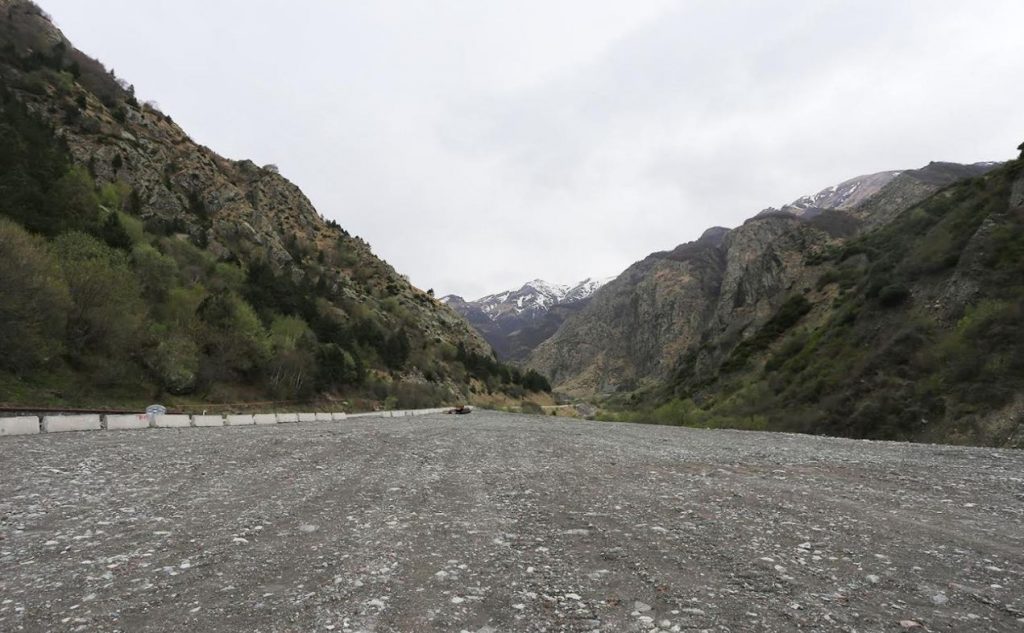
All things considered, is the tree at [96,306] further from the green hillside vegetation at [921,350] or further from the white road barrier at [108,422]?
the green hillside vegetation at [921,350]

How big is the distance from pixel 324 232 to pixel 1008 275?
4942 inches

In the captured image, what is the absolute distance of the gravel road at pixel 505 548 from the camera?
518 cm

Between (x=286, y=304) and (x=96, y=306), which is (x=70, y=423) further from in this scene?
(x=286, y=304)

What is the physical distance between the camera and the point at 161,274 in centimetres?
4759

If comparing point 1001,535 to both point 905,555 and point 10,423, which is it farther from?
point 10,423

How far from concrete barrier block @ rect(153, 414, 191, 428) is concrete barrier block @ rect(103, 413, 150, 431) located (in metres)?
0.58

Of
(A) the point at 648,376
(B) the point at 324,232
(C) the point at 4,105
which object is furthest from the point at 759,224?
(C) the point at 4,105

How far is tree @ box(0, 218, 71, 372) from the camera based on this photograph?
2795 cm

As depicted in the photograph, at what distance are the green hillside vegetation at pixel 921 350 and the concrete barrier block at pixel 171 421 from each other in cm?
3661

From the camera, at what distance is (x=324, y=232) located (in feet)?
423

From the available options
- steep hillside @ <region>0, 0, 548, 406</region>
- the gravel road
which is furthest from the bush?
steep hillside @ <region>0, 0, 548, 406</region>

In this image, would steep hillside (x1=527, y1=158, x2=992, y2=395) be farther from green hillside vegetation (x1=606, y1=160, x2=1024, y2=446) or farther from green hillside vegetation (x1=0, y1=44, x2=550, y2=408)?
green hillside vegetation (x1=0, y1=44, x2=550, y2=408)

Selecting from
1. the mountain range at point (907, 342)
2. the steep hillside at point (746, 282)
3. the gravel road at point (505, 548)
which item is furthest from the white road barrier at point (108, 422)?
the steep hillside at point (746, 282)

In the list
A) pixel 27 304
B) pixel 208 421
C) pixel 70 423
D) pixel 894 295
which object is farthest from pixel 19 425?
pixel 894 295
